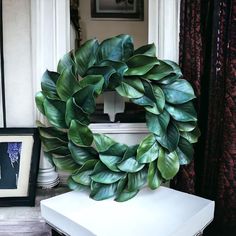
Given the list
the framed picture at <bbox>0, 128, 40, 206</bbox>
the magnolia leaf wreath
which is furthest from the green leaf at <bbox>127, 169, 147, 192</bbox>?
the framed picture at <bbox>0, 128, 40, 206</bbox>

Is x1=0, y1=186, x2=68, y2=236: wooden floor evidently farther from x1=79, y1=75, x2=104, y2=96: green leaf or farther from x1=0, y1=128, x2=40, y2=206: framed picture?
x1=79, y1=75, x2=104, y2=96: green leaf

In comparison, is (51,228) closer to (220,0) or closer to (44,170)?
(44,170)

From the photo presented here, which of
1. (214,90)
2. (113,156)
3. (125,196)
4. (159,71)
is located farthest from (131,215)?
(214,90)

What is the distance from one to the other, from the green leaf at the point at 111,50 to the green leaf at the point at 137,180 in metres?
0.46

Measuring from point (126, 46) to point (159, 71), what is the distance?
0.17m

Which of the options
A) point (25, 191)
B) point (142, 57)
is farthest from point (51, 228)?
point (142, 57)

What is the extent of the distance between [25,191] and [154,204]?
Answer: 0.58 metres

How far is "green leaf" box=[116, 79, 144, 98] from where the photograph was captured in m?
1.21

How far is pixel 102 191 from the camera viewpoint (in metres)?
1.20

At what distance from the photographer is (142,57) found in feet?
3.95

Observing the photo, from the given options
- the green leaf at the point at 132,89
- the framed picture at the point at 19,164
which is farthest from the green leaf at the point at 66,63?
the framed picture at the point at 19,164

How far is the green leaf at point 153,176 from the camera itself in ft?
3.93

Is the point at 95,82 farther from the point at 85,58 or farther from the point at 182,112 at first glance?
the point at 182,112

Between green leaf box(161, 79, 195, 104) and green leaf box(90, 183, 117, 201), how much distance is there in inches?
16.1
